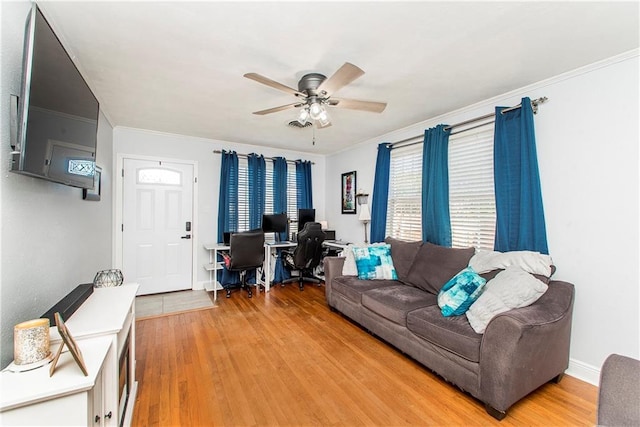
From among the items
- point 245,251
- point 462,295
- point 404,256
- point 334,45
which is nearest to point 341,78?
point 334,45

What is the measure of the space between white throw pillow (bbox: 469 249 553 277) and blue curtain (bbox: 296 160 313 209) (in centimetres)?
327

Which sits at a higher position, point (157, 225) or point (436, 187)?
point (436, 187)

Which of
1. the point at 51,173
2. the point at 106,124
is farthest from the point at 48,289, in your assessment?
the point at 106,124

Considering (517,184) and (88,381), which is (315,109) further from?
(88,381)

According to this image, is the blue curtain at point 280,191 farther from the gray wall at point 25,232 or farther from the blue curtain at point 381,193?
the gray wall at point 25,232

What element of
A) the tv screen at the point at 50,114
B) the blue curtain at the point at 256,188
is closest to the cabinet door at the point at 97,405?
the tv screen at the point at 50,114

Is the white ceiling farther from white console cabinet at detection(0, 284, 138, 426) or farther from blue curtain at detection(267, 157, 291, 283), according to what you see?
blue curtain at detection(267, 157, 291, 283)

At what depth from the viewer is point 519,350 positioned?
5.51 feet

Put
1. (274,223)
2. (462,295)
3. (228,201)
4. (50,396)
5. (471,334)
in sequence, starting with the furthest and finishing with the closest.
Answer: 1. (274,223)
2. (228,201)
3. (462,295)
4. (471,334)
5. (50,396)

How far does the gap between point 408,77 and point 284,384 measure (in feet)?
8.92

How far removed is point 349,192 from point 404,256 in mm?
1943

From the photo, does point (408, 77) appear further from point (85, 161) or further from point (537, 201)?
point (85, 161)

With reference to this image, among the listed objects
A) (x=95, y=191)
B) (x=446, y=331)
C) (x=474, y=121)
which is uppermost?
(x=474, y=121)

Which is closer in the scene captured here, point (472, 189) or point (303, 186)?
point (472, 189)
